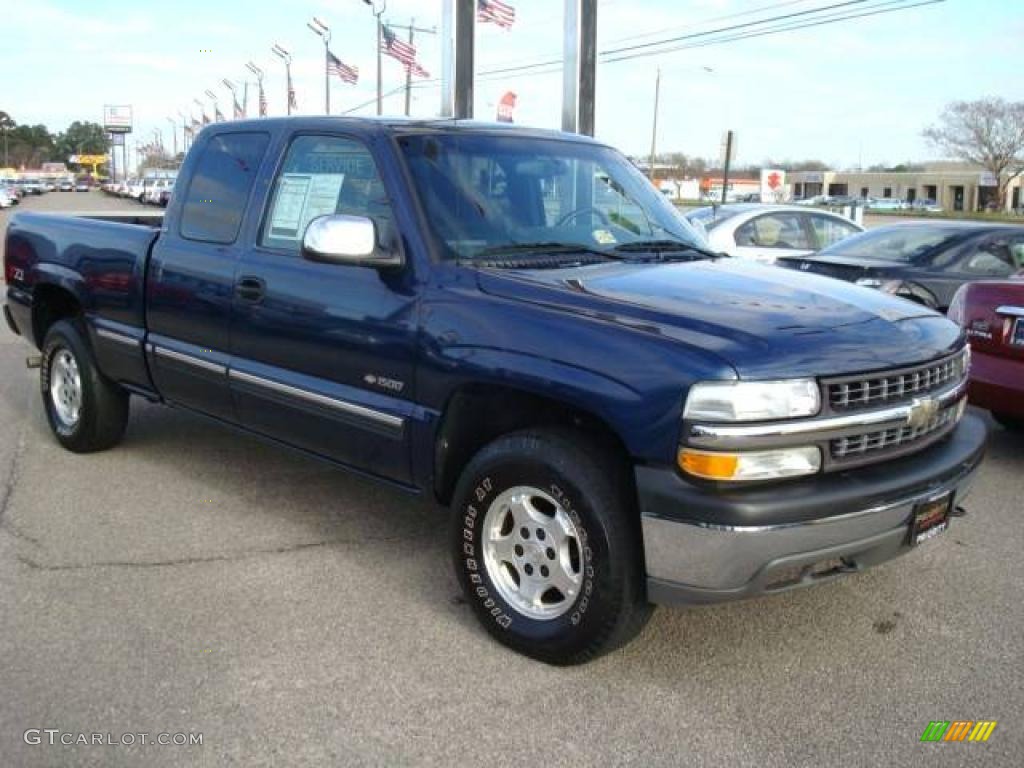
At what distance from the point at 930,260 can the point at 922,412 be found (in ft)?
18.3

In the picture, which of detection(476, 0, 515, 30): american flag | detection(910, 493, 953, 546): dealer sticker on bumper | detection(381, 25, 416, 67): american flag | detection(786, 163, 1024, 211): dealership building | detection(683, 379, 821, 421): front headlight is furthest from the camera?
detection(786, 163, 1024, 211): dealership building

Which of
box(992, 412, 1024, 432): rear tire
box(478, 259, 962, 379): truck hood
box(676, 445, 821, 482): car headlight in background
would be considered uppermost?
box(478, 259, 962, 379): truck hood

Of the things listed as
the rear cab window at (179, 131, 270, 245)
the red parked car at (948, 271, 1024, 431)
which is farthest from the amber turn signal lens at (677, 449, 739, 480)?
the red parked car at (948, 271, 1024, 431)

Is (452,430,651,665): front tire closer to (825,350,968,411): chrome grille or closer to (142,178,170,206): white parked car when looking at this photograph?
(825,350,968,411): chrome grille

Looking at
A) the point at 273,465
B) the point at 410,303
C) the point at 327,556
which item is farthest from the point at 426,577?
the point at 273,465

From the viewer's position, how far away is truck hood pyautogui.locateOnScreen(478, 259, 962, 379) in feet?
10.3

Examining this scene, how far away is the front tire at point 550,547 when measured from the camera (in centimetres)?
326

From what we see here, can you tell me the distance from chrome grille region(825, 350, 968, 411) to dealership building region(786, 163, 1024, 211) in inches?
3862

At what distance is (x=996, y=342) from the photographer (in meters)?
5.76

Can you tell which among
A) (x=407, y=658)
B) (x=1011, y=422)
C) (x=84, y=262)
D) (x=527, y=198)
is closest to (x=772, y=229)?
(x=1011, y=422)

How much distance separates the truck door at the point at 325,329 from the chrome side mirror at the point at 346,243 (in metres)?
0.08

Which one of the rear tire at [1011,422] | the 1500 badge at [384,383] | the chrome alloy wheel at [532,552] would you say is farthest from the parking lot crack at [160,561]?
the rear tire at [1011,422]

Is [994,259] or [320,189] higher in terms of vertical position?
[320,189]

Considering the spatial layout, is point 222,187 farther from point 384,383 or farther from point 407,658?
point 407,658
